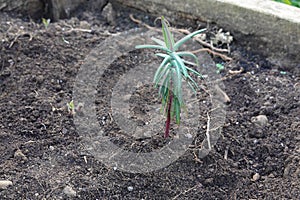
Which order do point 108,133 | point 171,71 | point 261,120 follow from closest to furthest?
1. point 171,71
2. point 108,133
3. point 261,120

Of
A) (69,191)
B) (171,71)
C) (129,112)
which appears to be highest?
(171,71)

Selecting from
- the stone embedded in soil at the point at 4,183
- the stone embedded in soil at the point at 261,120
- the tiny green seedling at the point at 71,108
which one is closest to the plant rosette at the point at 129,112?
the tiny green seedling at the point at 71,108

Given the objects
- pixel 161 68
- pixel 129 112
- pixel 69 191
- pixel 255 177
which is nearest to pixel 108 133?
pixel 129 112

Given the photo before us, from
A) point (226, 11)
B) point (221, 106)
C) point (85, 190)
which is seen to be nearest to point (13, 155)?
point (85, 190)

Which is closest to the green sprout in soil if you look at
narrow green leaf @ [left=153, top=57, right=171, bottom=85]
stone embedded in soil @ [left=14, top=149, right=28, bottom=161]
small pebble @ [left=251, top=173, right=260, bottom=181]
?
narrow green leaf @ [left=153, top=57, right=171, bottom=85]

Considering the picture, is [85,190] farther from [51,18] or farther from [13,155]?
[51,18]

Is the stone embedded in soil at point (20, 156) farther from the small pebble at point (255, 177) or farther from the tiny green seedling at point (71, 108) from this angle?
the small pebble at point (255, 177)

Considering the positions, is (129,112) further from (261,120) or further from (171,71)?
(261,120)

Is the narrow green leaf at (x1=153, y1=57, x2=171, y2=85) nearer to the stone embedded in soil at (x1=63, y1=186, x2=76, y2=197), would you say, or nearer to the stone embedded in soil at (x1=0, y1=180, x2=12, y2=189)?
the stone embedded in soil at (x1=63, y1=186, x2=76, y2=197)
